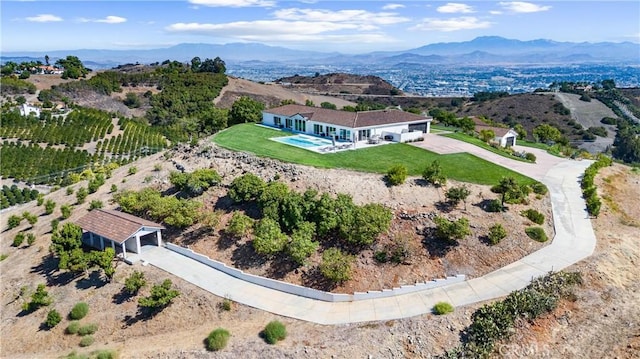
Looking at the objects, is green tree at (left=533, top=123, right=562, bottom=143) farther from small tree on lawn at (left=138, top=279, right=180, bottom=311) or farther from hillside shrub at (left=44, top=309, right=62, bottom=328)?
hillside shrub at (left=44, top=309, right=62, bottom=328)

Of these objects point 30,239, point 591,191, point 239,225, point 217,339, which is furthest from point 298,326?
point 591,191

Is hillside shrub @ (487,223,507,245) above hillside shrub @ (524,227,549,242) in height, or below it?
above

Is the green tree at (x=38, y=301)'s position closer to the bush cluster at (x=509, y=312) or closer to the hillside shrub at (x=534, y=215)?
the bush cluster at (x=509, y=312)

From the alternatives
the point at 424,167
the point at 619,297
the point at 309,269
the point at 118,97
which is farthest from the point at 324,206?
the point at 118,97

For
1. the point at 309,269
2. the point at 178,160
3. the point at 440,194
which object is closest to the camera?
the point at 309,269

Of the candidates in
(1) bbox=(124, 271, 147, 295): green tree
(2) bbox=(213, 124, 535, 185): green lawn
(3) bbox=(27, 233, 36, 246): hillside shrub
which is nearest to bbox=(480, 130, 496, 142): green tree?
(2) bbox=(213, 124, 535, 185): green lawn

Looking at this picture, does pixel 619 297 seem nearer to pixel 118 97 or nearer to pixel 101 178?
pixel 101 178
